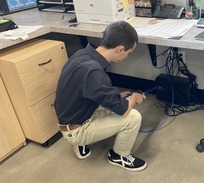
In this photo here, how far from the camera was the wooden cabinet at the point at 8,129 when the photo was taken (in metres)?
1.84

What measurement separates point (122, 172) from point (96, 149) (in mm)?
306

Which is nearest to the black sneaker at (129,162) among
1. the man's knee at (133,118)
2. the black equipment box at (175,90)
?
the man's knee at (133,118)

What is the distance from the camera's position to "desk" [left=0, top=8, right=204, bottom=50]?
146 centimetres

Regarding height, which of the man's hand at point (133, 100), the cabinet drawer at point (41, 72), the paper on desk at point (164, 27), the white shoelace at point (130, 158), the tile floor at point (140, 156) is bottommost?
the tile floor at point (140, 156)

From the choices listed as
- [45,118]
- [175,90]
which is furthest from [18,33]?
[175,90]

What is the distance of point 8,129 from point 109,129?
0.78 m

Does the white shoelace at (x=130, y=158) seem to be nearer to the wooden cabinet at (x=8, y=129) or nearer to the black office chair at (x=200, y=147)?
the black office chair at (x=200, y=147)

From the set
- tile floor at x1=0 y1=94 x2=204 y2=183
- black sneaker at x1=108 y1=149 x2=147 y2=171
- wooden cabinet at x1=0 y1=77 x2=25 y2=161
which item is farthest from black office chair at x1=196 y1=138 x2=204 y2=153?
wooden cabinet at x1=0 y1=77 x2=25 y2=161

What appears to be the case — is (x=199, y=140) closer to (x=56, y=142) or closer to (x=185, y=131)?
(x=185, y=131)

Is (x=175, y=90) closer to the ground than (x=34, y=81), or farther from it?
closer to the ground

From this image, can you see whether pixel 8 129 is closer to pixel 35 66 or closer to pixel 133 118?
pixel 35 66

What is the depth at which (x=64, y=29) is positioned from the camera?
1937mm

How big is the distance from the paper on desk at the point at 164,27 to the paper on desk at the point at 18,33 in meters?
0.72

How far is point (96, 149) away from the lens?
1933 millimetres
